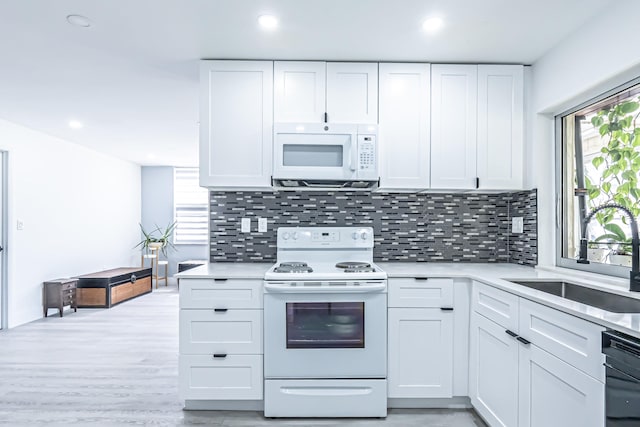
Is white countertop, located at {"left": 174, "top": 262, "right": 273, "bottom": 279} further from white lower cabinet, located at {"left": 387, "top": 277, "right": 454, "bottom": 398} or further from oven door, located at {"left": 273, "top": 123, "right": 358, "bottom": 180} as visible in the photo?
white lower cabinet, located at {"left": 387, "top": 277, "right": 454, "bottom": 398}

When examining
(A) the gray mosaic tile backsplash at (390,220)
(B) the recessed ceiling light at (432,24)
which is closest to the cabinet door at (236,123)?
(A) the gray mosaic tile backsplash at (390,220)

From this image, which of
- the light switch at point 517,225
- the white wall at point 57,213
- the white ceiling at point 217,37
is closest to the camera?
the white ceiling at point 217,37

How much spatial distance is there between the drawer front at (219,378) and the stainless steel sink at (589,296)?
161 cm

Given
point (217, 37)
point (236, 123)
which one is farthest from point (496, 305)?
point (217, 37)

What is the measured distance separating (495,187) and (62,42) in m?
2.99

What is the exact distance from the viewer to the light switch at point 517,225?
272cm

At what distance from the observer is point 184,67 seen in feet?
8.86

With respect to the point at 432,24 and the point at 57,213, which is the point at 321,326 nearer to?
the point at 432,24

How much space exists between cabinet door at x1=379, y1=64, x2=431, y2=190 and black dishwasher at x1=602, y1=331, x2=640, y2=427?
1.55 m

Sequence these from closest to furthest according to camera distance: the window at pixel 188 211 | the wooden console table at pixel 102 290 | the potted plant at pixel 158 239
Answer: the wooden console table at pixel 102 290
the potted plant at pixel 158 239
the window at pixel 188 211

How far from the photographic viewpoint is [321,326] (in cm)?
216

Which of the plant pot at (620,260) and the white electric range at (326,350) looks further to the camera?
the white electric range at (326,350)

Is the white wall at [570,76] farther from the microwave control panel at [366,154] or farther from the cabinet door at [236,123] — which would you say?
the cabinet door at [236,123]

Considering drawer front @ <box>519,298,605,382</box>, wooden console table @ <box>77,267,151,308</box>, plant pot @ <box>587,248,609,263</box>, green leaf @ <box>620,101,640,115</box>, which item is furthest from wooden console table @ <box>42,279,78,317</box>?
green leaf @ <box>620,101,640,115</box>
